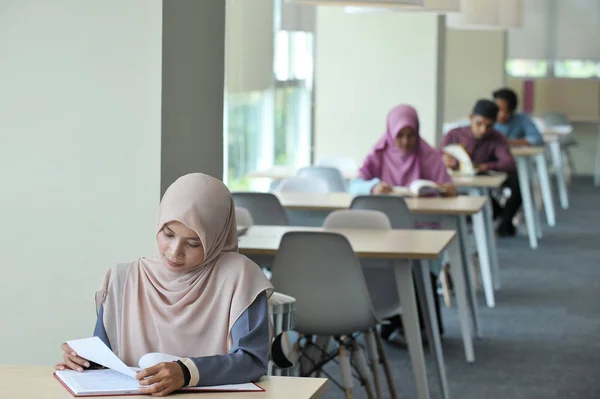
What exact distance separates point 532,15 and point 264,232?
13196 mm

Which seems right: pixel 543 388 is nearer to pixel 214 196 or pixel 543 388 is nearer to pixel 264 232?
pixel 264 232

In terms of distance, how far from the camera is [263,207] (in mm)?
6012

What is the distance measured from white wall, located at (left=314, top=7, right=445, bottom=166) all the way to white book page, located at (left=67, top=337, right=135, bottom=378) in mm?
6999

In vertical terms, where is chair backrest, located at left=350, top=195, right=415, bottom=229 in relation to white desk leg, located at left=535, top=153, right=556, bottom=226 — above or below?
above

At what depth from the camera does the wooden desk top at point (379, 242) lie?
476 cm

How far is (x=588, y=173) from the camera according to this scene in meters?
18.8

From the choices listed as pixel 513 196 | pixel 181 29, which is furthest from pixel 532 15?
pixel 181 29

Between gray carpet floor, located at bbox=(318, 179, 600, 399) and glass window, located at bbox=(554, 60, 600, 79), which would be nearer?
gray carpet floor, located at bbox=(318, 179, 600, 399)

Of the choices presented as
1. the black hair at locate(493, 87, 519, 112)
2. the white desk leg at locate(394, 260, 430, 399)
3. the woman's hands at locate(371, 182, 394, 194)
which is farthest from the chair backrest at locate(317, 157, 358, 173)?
the white desk leg at locate(394, 260, 430, 399)

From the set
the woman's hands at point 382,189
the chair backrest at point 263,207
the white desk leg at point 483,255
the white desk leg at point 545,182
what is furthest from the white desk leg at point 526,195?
the chair backrest at point 263,207

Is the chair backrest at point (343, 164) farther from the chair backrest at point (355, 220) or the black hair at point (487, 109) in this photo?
the chair backrest at point (355, 220)

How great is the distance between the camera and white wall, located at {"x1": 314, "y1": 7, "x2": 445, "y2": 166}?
31.9ft

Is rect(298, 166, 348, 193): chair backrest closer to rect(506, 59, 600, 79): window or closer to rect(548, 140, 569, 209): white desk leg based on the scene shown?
rect(548, 140, 569, 209): white desk leg

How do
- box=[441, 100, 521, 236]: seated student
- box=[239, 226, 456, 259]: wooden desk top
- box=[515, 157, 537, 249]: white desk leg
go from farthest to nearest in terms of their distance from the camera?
box=[515, 157, 537, 249]: white desk leg
box=[441, 100, 521, 236]: seated student
box=[239, 226, 456, 259]: wooden desk top
